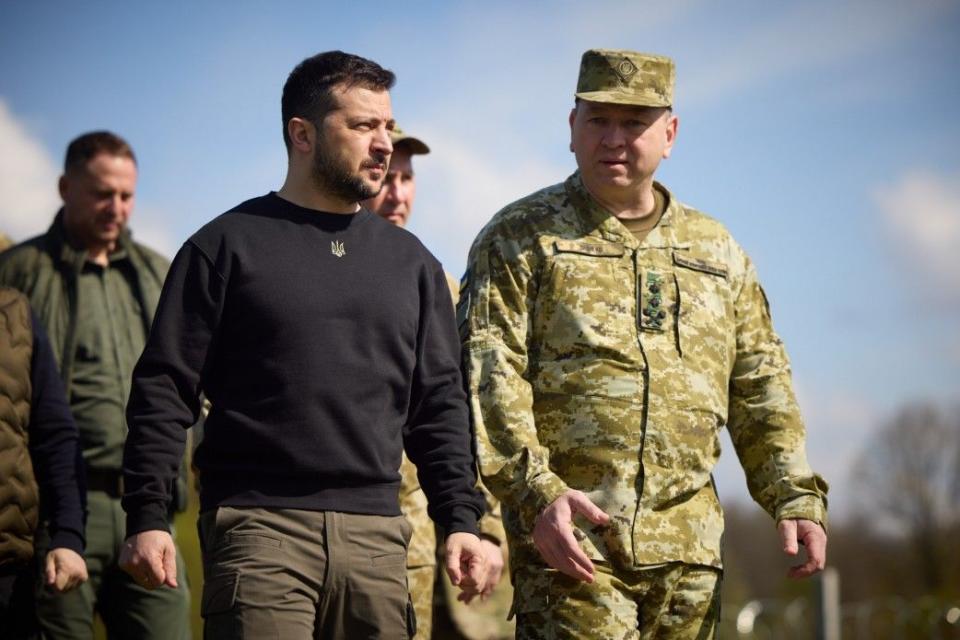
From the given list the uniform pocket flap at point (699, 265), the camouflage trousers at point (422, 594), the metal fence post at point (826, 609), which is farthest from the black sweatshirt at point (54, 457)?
the metal fence post at point (826, 609)

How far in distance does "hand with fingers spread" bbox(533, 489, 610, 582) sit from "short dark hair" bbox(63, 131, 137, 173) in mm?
3798

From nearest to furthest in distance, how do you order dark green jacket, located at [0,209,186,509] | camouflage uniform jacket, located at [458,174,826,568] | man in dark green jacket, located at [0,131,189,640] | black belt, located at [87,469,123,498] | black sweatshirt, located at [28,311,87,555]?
camouflage uniform jacket, located at [458,174,826,568], black sweatshirt, located at [28,311,87,555], man in dark green jacket, located at [0,131,189,640], black belt, located at [87,469,123,498], dark green jacket, located at [0,209,186,509]

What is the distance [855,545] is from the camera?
66438 mm

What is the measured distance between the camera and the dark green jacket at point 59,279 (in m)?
6.67

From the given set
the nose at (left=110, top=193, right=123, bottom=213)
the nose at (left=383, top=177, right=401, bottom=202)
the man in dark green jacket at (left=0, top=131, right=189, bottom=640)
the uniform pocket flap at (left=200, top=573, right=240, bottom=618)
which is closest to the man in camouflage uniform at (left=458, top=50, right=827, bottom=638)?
the uniform pocket flap at (left=200, top=573, right=240, bottom=618)

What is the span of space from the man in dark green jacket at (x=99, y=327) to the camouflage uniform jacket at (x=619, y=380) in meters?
2.35

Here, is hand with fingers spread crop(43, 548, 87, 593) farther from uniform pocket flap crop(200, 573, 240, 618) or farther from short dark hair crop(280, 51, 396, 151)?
short dark hair crop(280, 51, 396, 151)

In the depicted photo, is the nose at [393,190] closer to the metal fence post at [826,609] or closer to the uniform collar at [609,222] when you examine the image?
the uniform collar at [609,222]

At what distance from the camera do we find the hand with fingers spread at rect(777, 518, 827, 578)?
493 cm

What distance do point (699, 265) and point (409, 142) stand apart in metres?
2.31

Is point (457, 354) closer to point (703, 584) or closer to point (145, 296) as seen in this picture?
point (703, 584)

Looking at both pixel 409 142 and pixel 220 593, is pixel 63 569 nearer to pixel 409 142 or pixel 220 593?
pixel 220 593

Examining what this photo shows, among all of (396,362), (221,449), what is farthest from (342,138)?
(221,449)

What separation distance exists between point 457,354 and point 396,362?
42cm
